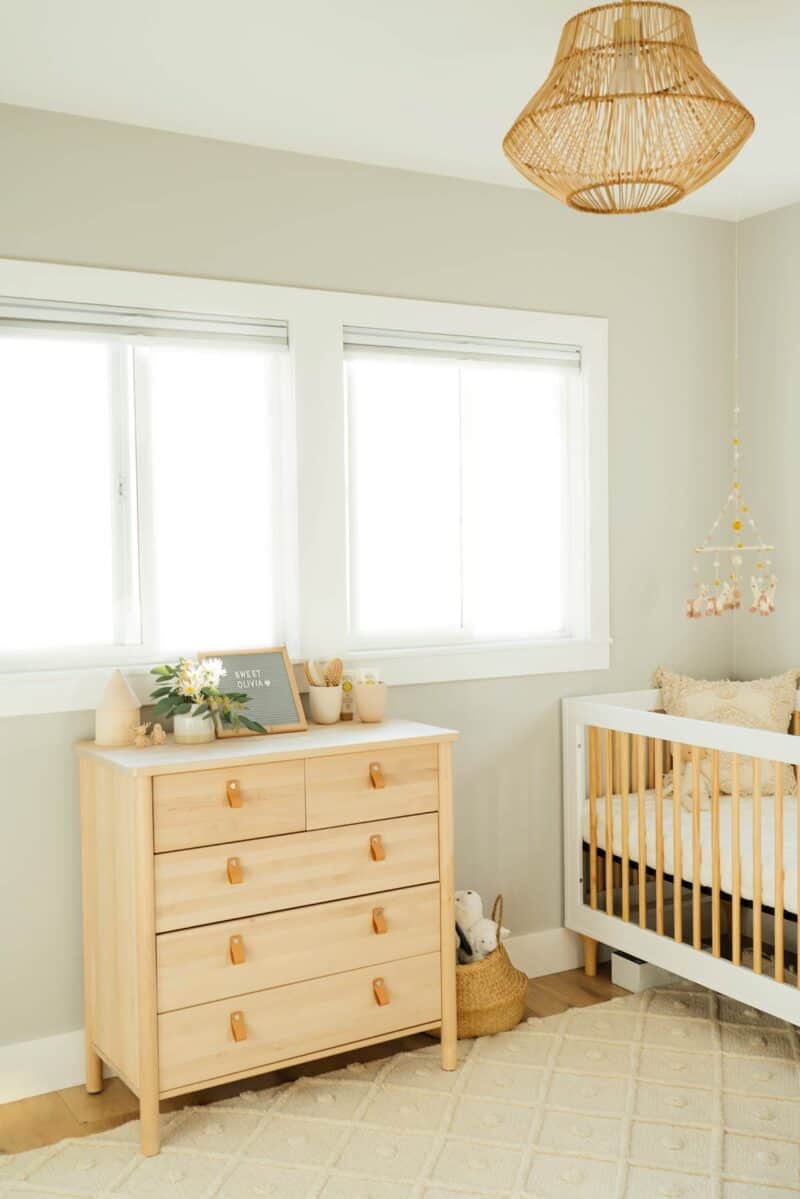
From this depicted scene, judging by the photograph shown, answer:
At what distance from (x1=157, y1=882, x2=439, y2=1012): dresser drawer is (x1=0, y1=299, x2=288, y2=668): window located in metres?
0.79

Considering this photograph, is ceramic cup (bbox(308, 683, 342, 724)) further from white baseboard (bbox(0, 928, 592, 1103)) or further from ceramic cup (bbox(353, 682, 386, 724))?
white baseboard (bbox(0, 928, 592, 1103))

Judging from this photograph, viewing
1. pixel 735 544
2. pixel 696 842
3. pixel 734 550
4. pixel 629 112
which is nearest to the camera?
pixel 629 112

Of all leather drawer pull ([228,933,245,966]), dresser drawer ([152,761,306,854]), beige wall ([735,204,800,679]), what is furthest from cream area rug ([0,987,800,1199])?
beige wall ([735,204,800,679])

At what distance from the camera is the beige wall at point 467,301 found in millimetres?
2852

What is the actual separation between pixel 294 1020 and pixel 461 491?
161 centimetres

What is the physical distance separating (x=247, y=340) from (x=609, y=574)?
1380 mm

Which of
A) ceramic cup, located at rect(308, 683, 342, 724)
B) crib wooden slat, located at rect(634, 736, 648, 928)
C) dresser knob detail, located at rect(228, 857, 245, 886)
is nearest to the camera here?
dresser knob detail, located at rect(228, 857, 245, 886)

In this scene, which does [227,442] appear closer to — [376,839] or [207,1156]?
[376,839]

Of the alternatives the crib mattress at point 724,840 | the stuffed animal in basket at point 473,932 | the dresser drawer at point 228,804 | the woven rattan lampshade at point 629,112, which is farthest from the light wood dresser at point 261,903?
the woven rattan lampshade at point 629,112

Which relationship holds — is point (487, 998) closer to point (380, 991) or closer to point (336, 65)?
point (380, 991)

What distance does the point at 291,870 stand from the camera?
2.70 meters

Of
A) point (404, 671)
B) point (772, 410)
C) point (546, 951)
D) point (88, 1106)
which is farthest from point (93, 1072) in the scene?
point (772, 410)

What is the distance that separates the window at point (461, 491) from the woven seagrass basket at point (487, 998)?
947 millimetres

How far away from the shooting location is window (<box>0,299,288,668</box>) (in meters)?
2.90
